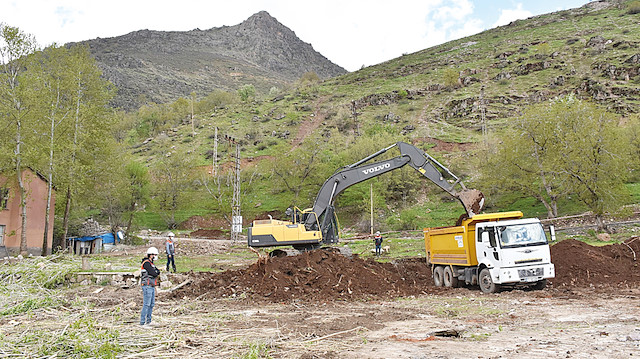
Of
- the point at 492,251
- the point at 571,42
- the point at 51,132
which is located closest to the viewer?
the point at 492,251

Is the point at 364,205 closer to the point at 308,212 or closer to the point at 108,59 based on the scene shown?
the point at 308,212

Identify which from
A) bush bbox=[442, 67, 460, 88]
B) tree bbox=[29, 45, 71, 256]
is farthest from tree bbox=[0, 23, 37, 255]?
bush bbox=[442, 67, 460, 88]

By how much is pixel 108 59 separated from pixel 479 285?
19306cm

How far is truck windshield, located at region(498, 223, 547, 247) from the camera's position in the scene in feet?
42.0

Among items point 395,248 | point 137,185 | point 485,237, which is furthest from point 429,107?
point 485,237

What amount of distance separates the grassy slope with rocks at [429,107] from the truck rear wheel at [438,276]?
68.4ft

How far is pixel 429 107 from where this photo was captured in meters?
83.6

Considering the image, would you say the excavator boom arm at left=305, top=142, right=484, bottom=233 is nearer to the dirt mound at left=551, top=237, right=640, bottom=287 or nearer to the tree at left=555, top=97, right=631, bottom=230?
the dirt mound at left=551, top=237, right=640, bottom=287

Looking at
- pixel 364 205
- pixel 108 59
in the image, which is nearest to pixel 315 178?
pixel 364 205

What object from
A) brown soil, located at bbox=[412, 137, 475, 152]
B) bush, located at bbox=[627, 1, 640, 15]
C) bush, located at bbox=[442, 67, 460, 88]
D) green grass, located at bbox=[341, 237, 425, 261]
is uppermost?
bush, located at bbox=[627, 1, 640, 15]

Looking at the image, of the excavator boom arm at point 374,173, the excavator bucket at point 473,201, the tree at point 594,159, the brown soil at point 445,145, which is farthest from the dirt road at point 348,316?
the brown soil at point 445,145

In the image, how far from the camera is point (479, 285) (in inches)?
549

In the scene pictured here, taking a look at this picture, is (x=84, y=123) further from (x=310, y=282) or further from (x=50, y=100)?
(x=310, y=282)

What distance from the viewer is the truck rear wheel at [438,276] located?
51.6ft
